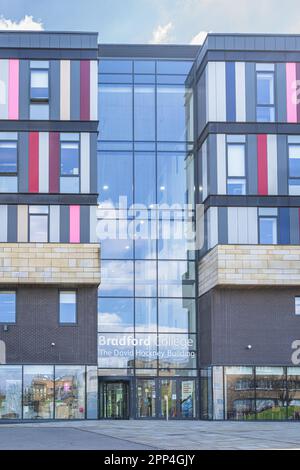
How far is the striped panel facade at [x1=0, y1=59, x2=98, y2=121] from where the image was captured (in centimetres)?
3725

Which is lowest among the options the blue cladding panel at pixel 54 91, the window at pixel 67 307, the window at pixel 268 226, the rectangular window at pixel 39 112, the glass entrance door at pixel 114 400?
the glass entrance door at pixel 114 400

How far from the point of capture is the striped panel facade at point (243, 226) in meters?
35.6

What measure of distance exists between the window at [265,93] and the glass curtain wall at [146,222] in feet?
12.5

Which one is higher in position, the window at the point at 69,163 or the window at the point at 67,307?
the window at the point at 69,163

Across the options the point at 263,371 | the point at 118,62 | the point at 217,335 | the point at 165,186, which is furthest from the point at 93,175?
the point at 263,371

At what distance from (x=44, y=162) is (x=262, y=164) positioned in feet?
31.3

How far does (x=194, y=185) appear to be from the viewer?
1526 inches

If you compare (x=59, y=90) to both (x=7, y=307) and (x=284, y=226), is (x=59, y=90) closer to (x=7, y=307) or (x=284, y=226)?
(x=7, y=307)

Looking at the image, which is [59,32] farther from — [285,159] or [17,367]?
[17,367]

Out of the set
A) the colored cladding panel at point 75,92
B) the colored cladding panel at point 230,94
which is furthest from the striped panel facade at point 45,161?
the colored cladding panel at point 230,94

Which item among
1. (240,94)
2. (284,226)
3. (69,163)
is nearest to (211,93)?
(240,94)

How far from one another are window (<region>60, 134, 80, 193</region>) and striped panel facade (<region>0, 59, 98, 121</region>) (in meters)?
1.00

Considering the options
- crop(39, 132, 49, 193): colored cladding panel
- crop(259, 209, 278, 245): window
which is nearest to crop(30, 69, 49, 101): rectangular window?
crop(39, 132, 49, 193): colored cladding panel
